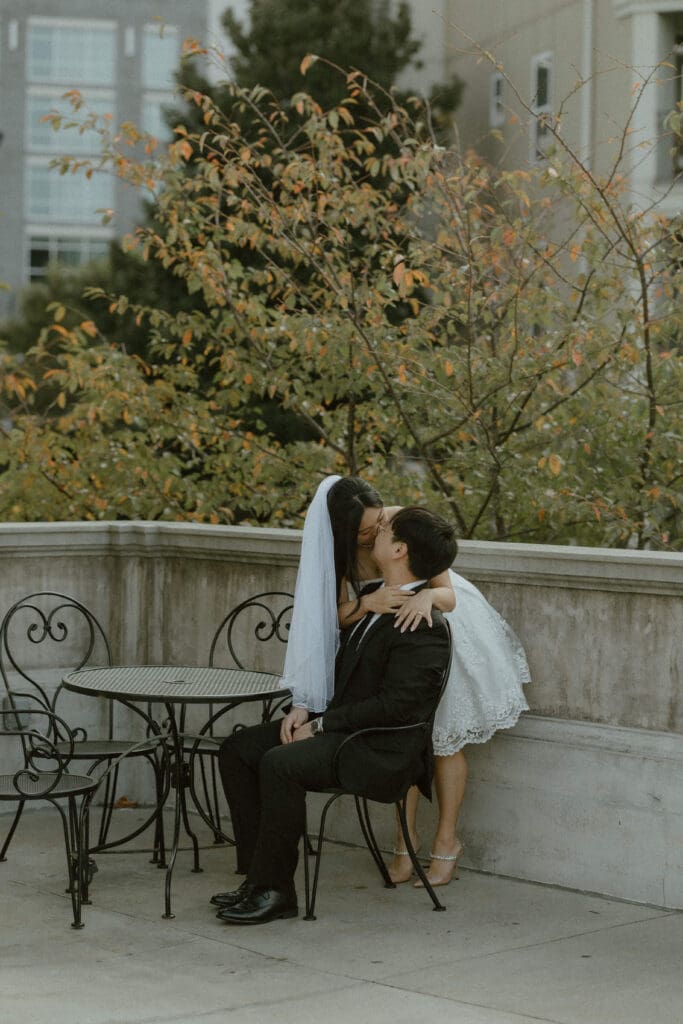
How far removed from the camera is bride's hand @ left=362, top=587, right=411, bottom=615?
576 cm

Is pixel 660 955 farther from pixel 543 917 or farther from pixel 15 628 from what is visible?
pixel 15 628

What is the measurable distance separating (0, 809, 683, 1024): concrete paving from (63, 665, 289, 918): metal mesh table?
0.30 meters

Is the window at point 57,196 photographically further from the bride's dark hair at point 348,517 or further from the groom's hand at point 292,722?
the groom's hand at point 292,722

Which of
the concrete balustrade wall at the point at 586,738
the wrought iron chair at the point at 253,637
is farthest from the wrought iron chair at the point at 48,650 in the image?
the concrete balustrade wall at the point at 586,738

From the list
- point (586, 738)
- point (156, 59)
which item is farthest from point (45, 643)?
point (156, 59)

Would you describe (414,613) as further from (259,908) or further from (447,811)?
(259,908)

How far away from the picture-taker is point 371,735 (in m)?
5.67

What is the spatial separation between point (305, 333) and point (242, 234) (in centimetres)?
85

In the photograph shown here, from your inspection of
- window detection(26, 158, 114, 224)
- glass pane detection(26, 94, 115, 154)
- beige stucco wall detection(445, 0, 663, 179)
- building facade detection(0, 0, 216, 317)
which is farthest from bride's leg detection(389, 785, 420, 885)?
glass pane detection(26, 94, 115, 154)

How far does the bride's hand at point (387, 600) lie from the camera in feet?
18.9

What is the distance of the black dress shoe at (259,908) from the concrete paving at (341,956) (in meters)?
0.04

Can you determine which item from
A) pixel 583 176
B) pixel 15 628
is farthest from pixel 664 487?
pixel 15 628

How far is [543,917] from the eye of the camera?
5.73 meters

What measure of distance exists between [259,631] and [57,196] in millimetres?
53646
